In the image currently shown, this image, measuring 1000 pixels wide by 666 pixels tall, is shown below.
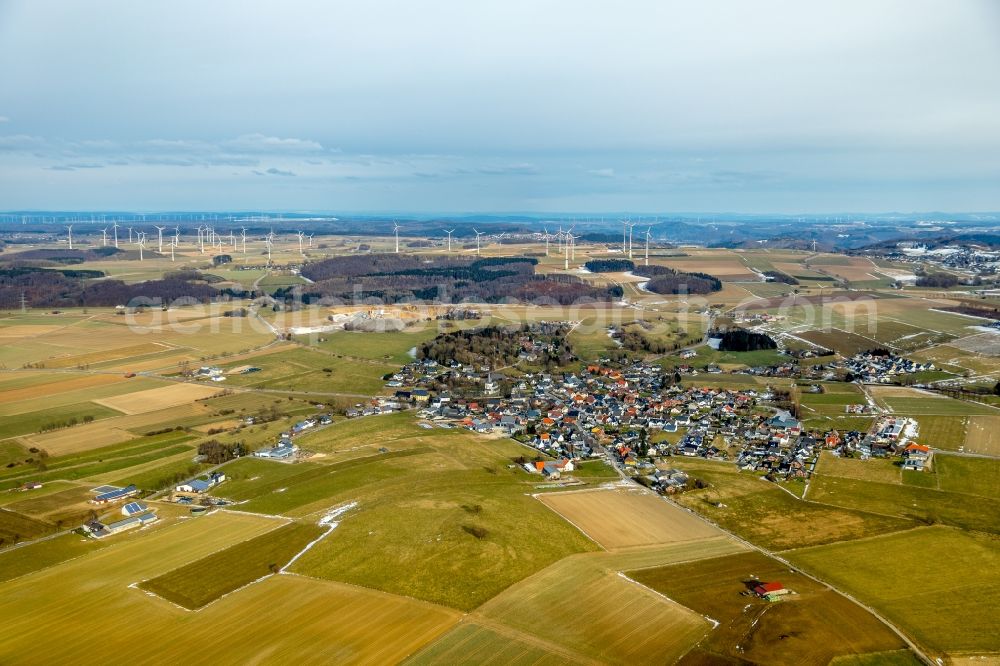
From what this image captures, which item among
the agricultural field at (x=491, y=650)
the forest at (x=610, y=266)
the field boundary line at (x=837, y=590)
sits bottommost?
the field boundary line at (x=837, y=590)

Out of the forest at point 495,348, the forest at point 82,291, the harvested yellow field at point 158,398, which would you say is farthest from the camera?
the forest at point 82,291

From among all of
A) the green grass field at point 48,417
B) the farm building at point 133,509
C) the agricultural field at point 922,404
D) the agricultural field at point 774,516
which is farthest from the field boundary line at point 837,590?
the green grass field at point 48,417

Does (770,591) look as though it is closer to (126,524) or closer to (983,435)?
(126,524)

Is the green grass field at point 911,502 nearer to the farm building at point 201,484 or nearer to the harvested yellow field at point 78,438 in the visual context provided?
the farm building at point 201,484

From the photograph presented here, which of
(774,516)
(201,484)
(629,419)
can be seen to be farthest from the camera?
(629,419)

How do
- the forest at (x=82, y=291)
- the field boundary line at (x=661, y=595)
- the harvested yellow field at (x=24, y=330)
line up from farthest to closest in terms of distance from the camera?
the forest at (x=82, y=291) < the harvested yellow field at (x=24, y=330) < the field boundary line at (x=661, y=595)

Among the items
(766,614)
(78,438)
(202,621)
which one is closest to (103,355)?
(78,438)

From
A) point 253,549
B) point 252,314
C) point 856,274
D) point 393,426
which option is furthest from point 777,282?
point 253,549

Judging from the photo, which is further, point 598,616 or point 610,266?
point 610,266
